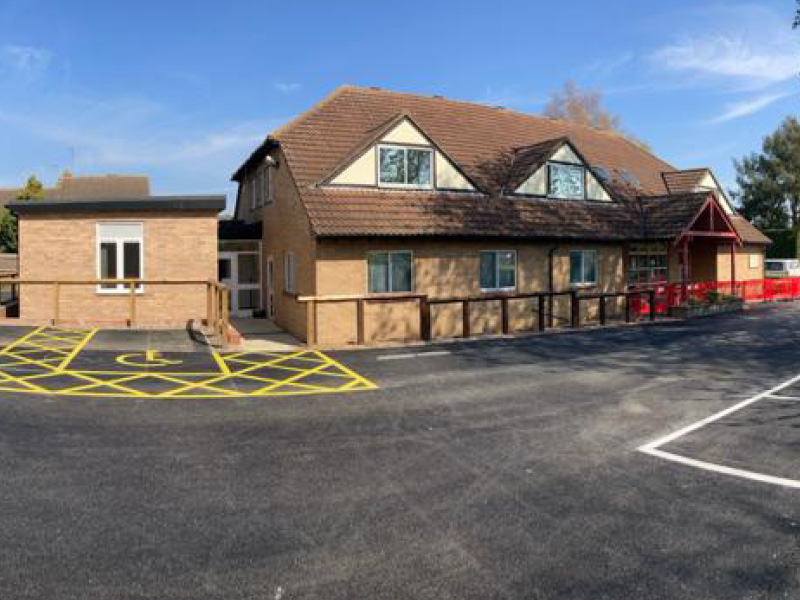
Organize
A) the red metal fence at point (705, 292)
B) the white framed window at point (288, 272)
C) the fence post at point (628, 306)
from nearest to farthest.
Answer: the white framed window at point (288, 272)
the fence post at point (628, 306)
the red metal fence at point (705, 292)

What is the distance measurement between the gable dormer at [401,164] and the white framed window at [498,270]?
2360mm

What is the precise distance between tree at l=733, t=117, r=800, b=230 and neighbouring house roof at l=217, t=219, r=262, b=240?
4908cm

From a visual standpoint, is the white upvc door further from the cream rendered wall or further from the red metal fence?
the red metal fence

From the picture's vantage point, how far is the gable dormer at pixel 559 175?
21.5 m

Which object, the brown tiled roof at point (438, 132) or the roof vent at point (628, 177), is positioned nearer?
the brown tiled roof at point (438, 132)

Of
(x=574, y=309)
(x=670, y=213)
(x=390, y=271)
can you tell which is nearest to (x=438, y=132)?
→ (x=390, y=271)

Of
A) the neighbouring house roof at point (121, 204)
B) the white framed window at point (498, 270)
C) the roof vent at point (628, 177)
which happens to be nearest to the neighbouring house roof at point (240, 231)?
the neighbouring house roof at point (121, 204)

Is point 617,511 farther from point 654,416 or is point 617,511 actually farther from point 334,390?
point 334,390

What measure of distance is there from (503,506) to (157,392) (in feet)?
21.5

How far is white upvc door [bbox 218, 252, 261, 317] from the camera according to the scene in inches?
904

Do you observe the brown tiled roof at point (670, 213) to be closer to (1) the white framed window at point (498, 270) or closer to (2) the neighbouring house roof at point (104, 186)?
(1) the white framed window at point (498, 270)

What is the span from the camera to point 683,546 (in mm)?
4754

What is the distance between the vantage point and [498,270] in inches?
771

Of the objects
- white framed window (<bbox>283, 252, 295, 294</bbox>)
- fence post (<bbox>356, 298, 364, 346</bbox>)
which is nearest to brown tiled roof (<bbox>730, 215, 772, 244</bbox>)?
white framed window (<bbox>283, 252, 295, 294</bbox>)
